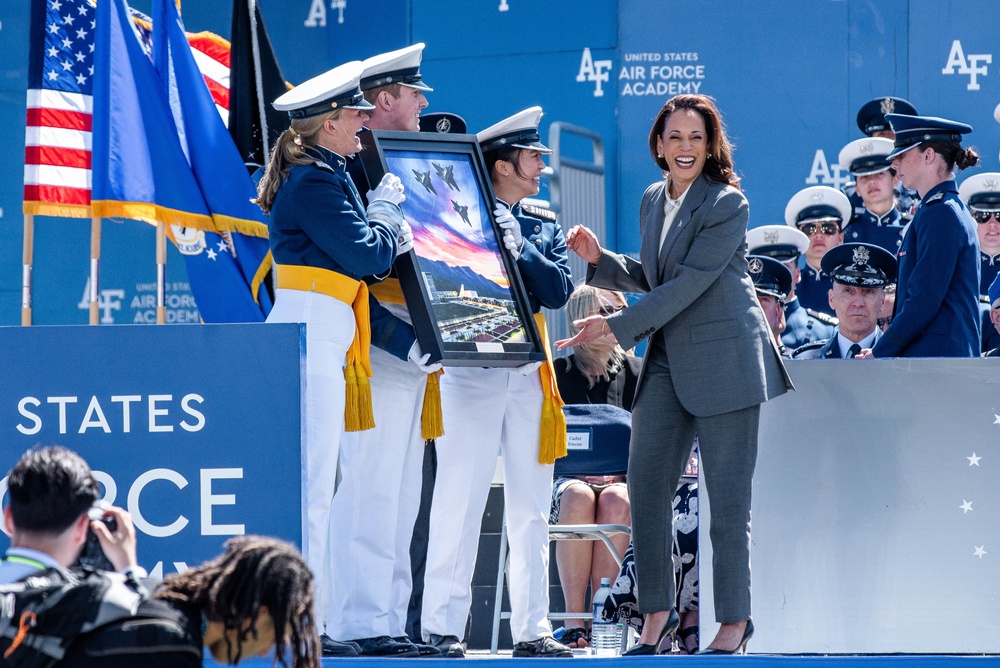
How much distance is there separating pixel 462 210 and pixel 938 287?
1.70m

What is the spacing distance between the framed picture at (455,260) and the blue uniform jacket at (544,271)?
5 cm

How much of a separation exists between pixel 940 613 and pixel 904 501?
1.18 ft

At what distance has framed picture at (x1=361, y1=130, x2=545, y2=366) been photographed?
4398 millimetres

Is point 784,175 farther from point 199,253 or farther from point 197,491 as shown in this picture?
point 197,491

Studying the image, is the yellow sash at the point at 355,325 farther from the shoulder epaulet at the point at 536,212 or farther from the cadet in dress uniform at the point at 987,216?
the cadet in dress uniform at the point at 987,216

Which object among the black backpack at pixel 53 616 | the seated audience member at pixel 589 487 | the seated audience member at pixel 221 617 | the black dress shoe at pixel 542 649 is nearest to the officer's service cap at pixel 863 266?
the seated audience member at pixel 589 487

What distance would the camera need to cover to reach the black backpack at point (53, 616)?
7.82ft

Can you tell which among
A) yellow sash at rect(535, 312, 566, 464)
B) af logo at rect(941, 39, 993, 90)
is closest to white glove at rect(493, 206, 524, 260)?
yellow sash at rect(535, 312, 566, 464)

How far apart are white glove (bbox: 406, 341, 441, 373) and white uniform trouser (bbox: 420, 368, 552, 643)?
190 millimetres

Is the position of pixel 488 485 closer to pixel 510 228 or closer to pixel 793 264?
pixel 510 228

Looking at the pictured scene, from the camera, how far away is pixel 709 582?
14.2 ft

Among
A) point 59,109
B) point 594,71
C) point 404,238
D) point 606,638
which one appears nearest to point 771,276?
point 606,638

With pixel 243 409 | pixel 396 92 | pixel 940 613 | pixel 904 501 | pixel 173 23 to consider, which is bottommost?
pixel 940 613

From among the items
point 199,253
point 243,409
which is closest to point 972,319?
point 243,409
